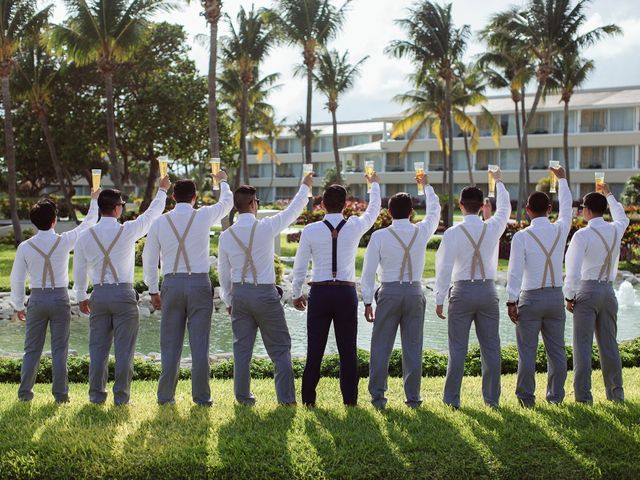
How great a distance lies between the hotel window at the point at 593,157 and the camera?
62.4 meters

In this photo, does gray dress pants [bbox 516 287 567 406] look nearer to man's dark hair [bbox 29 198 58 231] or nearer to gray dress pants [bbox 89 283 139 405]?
gray dress pants [bbox 89 283 139 405]

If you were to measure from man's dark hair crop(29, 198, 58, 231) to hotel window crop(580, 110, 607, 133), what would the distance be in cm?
6016

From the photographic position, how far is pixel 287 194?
88875mm

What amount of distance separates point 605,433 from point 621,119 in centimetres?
6000

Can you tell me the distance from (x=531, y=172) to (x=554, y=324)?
193 ft

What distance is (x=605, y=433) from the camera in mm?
6086

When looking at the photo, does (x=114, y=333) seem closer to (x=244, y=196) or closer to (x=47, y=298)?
(x=47, y=298)

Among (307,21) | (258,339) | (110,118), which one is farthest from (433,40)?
(258,339)

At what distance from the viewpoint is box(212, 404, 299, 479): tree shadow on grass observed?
5.44 m

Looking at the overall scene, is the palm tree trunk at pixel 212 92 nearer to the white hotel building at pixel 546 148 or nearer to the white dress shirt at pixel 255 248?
the white dress shirt at pixel 255 248

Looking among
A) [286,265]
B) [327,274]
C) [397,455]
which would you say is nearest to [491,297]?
[327,274]

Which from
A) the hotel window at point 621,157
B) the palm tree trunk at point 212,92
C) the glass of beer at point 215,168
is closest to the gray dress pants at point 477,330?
the glass of beer at point 215,168

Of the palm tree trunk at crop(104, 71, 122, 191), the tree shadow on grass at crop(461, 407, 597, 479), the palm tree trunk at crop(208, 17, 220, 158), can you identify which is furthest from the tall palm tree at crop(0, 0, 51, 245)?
the tree shadow on grass at crop(461, 407, 597, 479)

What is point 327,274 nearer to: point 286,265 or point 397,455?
point 397,455
